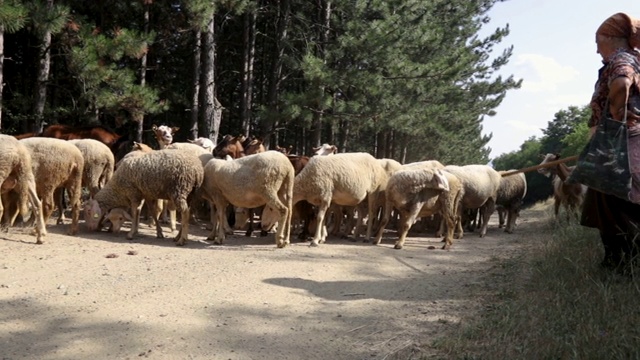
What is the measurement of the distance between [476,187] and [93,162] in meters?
8.47

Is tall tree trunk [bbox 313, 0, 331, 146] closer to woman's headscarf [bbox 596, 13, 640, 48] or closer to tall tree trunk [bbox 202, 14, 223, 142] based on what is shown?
tall tree trunk [bbox 202, 14, 223, 142]

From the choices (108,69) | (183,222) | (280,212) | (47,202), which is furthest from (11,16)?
(280,212)

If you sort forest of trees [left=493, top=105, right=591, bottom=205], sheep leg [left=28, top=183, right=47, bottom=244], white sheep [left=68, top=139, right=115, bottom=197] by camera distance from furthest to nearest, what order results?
forest of trees [left=493, top=105, right=591, bottom=205]
white sheep [left=68, top=139, right=115, bottom=197]
sheep leg [left=28, top=183, right=47, bottom=244]

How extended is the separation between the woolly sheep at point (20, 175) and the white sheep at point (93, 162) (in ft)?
7.05

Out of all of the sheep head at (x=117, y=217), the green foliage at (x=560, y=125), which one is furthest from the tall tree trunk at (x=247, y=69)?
the green foliage at (x=560, y=125)

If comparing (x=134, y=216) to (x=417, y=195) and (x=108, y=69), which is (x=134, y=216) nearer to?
(x=108, y=69)

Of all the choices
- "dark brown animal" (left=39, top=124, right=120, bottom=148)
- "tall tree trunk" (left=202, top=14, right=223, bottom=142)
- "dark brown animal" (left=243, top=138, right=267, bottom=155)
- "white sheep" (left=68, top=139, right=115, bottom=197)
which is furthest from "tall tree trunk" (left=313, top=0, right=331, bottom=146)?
"white sheep" (left=68, top=139, right=115, bottom=197)

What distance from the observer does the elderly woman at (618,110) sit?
15.7 feet

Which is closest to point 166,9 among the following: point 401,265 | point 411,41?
point 411,41

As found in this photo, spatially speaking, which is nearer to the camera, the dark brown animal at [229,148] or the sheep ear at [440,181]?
the sheep ear at [440,181]

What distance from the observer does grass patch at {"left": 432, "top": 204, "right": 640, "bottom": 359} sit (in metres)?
3.84

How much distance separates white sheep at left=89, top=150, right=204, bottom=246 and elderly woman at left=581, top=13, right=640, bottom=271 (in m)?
6.41

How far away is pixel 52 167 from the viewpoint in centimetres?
939

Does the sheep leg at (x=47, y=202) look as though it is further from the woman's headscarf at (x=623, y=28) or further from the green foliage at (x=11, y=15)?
the woman's headscarf at (x=623, y=28)
